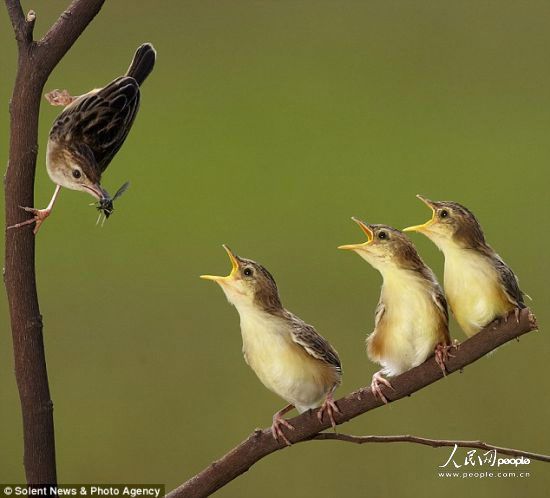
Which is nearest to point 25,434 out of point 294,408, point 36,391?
point 36,391

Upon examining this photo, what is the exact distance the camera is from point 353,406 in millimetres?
967

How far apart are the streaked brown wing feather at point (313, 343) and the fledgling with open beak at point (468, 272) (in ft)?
0.53

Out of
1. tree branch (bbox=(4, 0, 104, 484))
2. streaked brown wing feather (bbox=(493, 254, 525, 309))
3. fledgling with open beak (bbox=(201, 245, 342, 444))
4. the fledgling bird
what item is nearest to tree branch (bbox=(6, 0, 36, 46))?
tree branch (bbox=(4, 0, 104, 484))

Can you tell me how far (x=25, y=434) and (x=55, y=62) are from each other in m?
0.44

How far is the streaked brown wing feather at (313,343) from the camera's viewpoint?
1008mm

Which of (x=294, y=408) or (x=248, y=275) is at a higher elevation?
(x=248, y=275)

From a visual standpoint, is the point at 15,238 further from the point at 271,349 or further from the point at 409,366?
the point at 409,366

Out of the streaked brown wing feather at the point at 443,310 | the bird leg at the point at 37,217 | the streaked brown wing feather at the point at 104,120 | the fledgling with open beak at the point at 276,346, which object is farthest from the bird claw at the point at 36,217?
the streaked brown wing feather at the point at 443,310

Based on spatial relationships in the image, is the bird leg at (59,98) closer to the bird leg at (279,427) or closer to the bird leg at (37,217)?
the bird leg at (37,217)

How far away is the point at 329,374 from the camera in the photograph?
1025 millimetres

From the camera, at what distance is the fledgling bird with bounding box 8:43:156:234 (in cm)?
108

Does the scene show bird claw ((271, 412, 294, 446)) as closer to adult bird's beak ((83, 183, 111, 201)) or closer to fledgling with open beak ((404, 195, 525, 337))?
fledgling with open beak ((404, 195, 525, 337))

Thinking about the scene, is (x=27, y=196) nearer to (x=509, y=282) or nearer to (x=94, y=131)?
(x=94, y=131)

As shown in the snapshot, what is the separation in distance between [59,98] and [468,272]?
0.62 metres
